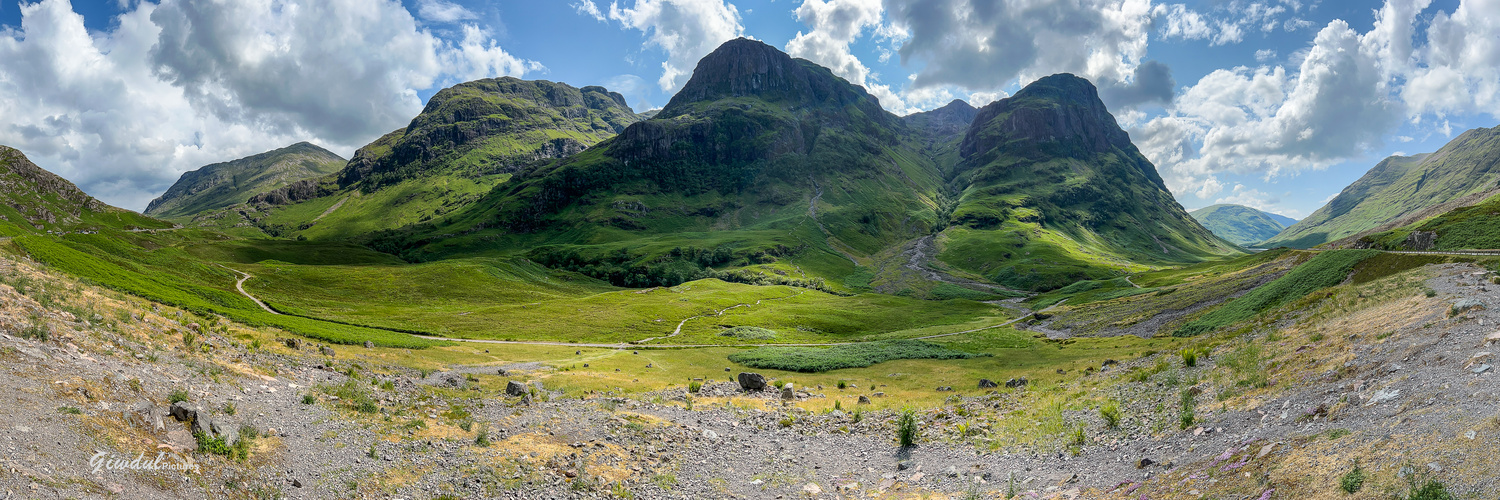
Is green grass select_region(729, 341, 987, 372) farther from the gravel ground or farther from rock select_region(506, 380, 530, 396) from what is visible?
rock select_region(506, 380, 530, 396)

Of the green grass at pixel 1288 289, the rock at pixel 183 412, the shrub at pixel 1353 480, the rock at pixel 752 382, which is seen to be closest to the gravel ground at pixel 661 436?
the rock at pixel 183 412

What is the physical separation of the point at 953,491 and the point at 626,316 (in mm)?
94197

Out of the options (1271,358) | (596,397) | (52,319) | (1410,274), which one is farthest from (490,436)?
(1410,274)

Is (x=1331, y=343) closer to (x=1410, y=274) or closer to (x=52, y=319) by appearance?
(x=1410, y=274)

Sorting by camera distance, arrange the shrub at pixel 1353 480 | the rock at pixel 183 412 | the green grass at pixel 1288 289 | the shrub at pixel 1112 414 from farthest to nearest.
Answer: the green grass at pixel 1288 289, the shrub at pixel 1112 414, the rock at pixel 183 412, the shrub at pixel 1353 480

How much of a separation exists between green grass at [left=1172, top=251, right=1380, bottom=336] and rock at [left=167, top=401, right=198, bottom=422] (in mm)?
75774

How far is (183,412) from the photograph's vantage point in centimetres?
1702

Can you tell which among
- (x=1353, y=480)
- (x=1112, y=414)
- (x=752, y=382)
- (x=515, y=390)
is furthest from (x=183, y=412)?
(x=1112, y=414)

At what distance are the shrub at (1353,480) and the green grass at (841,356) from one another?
47896 millimetres

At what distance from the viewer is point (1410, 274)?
4044 cm

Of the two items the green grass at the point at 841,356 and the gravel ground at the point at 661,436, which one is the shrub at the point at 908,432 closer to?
the gravel ground at the point at 661,436

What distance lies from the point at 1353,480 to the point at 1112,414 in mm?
11258

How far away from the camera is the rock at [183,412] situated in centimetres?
1688

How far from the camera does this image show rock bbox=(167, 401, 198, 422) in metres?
→ 16.9
